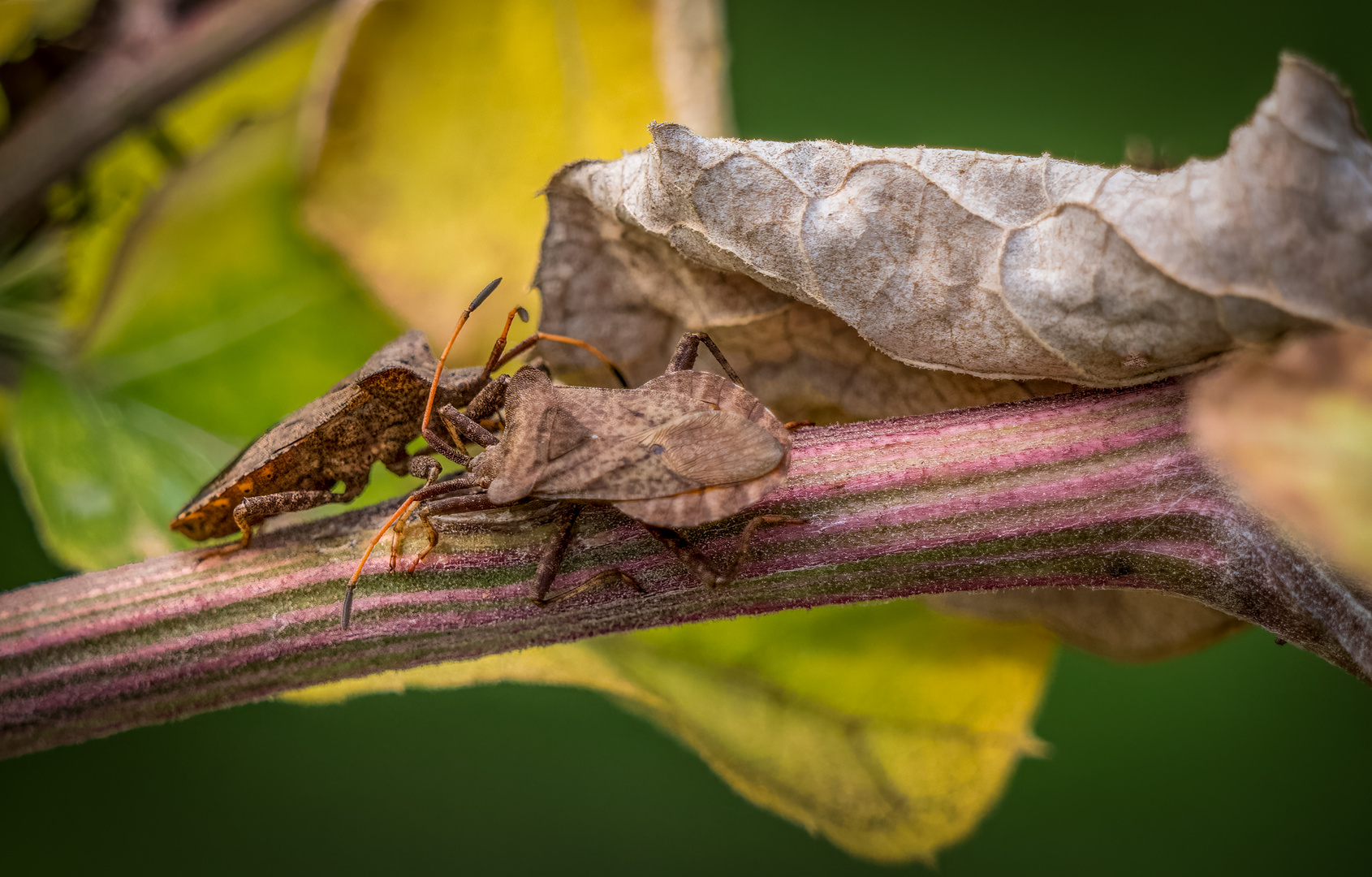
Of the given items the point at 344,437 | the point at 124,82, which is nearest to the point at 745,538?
the point at 344,437

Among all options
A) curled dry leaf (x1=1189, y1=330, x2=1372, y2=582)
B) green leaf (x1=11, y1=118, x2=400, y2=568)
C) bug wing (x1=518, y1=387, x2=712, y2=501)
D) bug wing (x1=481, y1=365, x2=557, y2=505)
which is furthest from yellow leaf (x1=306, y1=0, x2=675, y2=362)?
curled dry leaf (x1=1189, y1=330, x2=1372, y2=582)

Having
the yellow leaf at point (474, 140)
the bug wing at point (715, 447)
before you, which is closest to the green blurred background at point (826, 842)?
the yellow leaf at point (474, 140)

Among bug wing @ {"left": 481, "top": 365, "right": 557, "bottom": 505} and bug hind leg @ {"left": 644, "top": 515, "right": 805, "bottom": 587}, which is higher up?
bug wing @ {"left": 481, "top": 365, "right": 557, "bottom": 505}

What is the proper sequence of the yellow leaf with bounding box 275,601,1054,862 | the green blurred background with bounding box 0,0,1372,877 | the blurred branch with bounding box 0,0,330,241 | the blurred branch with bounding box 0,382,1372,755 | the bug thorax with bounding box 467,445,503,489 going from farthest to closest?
the green blurred background with bounding box 0,0,1372,877 < the blurred branch with bounding box 0,0,330,241 < the yellow leaf with bounding box 275,601,1054,862 < the bug thorax with bounding box 467,445,503,489 < the blurred branch with bounding box 0,382,1372,755

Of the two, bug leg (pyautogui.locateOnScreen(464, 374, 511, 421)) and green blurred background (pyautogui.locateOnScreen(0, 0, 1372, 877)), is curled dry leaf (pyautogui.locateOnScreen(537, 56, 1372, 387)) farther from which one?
green blurred background (pyautogui.locateOnScreen(0, 0, 1372, 877))

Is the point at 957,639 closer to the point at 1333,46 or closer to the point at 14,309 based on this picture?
the point at 1333,46

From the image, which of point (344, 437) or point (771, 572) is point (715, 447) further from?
point (344, 437)

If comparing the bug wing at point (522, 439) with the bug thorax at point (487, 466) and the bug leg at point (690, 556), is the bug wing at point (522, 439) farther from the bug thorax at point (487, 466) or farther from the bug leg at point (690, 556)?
the bug leg at point (690, 556)
